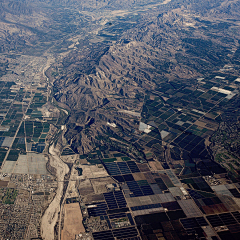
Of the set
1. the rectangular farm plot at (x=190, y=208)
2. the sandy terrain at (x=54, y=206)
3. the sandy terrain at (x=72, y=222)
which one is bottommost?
the sandy terrain at (x=54, y=206)

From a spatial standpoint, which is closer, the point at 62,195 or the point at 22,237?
the point at 22,237

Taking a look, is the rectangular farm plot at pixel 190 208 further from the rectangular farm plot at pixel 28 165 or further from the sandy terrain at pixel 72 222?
the rectangular farm plot at pixel 28 165

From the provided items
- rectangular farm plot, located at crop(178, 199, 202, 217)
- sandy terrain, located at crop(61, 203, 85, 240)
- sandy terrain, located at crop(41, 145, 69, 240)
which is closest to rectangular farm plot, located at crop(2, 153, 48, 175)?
sandy terrain, located at crop(41, 145, 69, 240)

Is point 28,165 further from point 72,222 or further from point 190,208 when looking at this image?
point 190,208

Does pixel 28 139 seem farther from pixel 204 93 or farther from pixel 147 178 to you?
pixel 204 93

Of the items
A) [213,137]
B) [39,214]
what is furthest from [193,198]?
[39,214]

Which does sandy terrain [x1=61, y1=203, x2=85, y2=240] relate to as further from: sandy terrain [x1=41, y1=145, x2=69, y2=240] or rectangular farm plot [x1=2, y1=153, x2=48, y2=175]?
rectangular farm plot [x1=2, y1=153, x2=48, y2=175]

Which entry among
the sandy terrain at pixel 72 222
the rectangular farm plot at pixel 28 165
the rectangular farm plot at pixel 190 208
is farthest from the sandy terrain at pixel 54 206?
the rectangular farm plot at pixel 190 208
